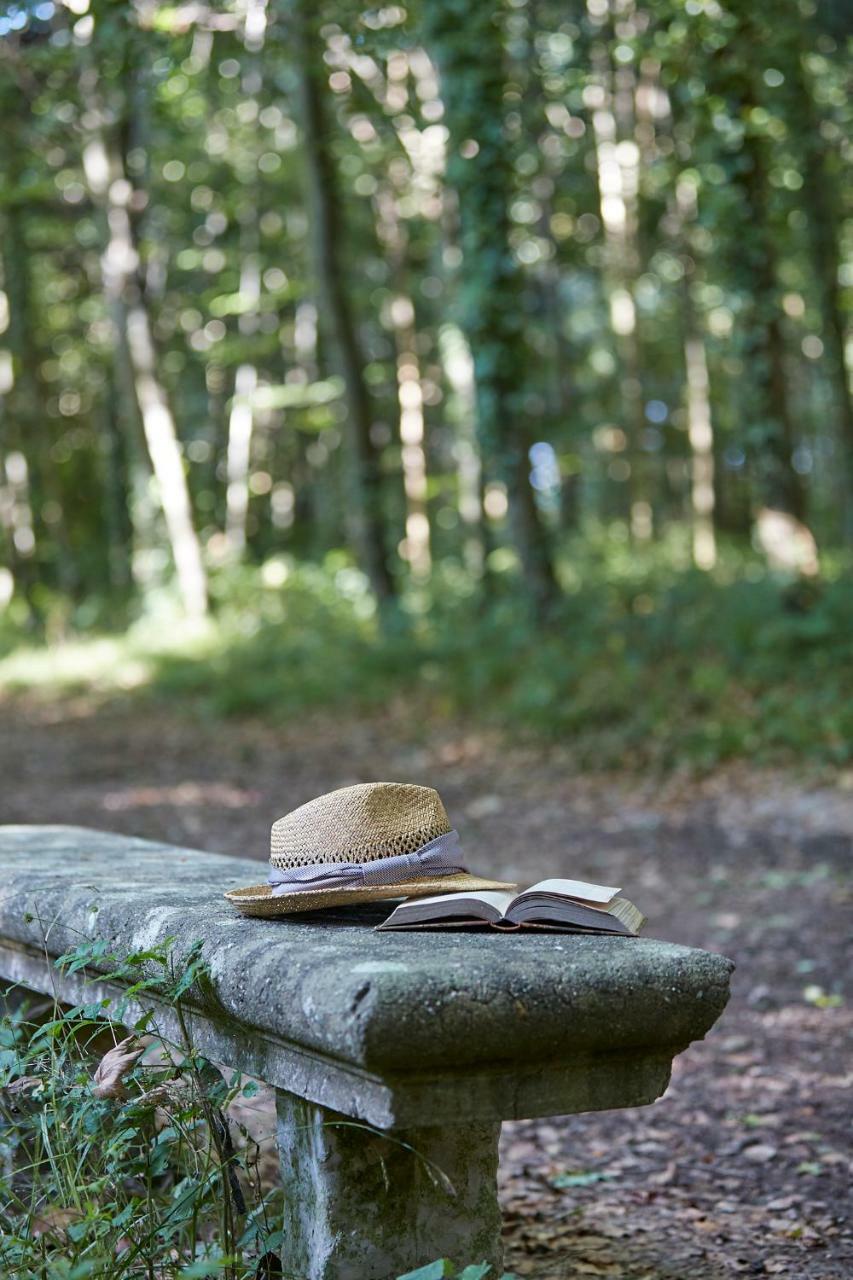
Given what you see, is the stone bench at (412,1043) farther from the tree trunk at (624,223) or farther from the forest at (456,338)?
the tree trunk at (624,223)

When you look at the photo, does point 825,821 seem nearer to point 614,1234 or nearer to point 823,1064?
point 823,1064

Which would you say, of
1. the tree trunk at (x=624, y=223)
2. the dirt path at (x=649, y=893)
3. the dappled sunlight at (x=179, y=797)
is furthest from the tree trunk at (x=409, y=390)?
the dappled sunlight at (x=179, y=797)

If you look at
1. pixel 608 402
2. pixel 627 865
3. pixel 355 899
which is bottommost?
pixel 627 865

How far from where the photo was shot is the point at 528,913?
2.70 metres

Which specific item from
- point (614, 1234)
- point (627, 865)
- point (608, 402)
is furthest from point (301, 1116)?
point (608, 402)

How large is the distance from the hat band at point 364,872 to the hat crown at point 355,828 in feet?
0.05

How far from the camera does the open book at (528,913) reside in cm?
267

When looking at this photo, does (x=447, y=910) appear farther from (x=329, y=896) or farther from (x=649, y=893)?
(x=649, y=893)

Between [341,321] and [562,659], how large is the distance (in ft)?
20.0

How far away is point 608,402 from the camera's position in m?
26.0

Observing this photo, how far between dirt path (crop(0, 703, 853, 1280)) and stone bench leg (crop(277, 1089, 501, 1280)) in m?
0.64

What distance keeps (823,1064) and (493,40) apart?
9.95 meters

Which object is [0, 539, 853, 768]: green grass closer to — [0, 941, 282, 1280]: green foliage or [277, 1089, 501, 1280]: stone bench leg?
[277, 1089, 501, 1280]: stone bench leg

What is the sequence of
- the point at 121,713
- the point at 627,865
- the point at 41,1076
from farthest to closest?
the point at 121,713 < the point at 627,865 < the point at 41,1076
